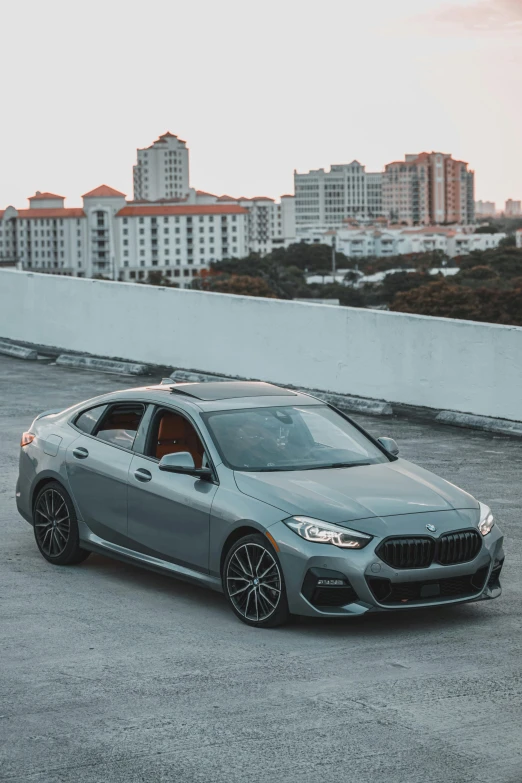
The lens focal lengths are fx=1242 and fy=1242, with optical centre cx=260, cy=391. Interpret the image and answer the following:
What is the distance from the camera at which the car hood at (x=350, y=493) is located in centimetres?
719

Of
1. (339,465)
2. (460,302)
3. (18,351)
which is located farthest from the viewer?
(460,302)

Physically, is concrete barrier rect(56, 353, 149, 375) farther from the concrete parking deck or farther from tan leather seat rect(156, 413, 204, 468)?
tan leather seat rect(156, 413, 204, 468)

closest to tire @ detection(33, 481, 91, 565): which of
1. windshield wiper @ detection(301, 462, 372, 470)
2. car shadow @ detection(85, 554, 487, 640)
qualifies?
car shadow @ detection(85, 554, 487, 640)

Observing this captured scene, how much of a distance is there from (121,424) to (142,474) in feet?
2.08

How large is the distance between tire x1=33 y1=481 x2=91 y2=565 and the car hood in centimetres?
170

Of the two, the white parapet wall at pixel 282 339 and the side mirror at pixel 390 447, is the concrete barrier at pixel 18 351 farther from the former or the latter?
the side mirror at pixel 390 447

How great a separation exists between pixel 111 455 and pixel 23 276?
15.4 metres

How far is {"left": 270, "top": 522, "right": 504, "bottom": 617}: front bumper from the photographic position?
7.00 metres

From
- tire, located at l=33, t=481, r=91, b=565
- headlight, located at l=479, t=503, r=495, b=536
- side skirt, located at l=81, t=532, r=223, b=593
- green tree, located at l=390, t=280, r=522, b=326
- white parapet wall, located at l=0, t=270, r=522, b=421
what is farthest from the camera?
green tree, located at l=390, t=280, r=522, b=326

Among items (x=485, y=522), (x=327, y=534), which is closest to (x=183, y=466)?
(x=327, y=534)

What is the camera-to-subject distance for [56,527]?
886cm

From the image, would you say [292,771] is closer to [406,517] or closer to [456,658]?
[456,658]

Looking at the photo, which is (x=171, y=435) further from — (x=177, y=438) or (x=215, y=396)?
(x=215, y=396)

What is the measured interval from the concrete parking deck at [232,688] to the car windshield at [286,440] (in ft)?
3.18
